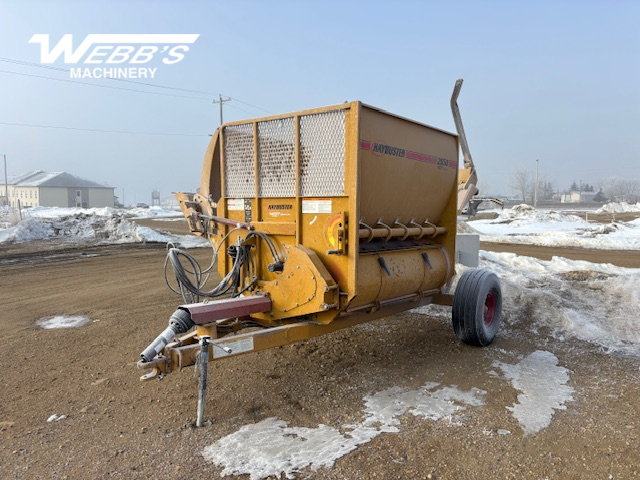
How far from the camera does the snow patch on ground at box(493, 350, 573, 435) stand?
410 cm

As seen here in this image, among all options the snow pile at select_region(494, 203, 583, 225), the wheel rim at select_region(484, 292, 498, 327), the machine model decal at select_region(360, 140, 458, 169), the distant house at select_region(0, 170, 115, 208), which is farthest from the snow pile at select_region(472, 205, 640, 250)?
the distant house at select_region(0, 170, 115, 208)

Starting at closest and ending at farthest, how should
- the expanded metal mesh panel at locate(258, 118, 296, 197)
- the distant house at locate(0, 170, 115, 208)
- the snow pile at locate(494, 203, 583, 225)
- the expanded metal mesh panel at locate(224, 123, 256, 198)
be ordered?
the expanded metal mesh panel at locate(258, 118, 296, 197) → the expanded metal mesh panel at locate(224, 123, 256, 198) → the snow pile at locate(494, 203, 583, 225) → the distant house at locate(0, 170, 115, 208)

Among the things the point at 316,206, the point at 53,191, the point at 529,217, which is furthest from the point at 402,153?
the point at 53,191

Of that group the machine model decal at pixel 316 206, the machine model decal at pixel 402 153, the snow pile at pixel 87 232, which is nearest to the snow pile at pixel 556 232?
the snow pile at pixel 87 232

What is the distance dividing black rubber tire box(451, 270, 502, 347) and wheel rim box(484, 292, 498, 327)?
9.4 inches

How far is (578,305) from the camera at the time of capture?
→ 783 cm

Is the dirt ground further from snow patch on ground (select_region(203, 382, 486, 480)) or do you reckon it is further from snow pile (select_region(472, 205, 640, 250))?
snow pile (select_region(472, 205, 640, 250))

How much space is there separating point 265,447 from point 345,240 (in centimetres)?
184

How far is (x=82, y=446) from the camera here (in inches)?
145

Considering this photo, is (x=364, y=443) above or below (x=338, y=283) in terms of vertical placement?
below

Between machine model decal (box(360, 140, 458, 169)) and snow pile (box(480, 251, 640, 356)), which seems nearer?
machine model decal (box(360, 140, 458, 169))

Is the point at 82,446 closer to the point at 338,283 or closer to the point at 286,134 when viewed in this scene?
the point at 338,283

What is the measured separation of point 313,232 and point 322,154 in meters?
0.75

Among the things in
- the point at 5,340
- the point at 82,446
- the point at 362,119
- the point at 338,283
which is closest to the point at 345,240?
the point at 338,283
